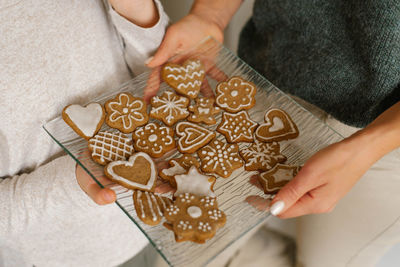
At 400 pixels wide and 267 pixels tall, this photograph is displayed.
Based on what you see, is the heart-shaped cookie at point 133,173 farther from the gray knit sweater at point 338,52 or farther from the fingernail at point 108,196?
the gray knit sweater at point 338,52

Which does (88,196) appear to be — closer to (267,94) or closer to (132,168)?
(132,168)

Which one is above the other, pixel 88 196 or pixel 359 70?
pixel 88 196

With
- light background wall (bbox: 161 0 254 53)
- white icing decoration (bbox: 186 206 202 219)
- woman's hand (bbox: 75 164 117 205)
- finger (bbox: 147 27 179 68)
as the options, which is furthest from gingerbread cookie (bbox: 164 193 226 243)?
light background wall (bbox: 161 0 254 53)

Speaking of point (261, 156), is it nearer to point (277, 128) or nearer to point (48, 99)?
point (277, 128)

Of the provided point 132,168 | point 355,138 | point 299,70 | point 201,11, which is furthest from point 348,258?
point 201,11

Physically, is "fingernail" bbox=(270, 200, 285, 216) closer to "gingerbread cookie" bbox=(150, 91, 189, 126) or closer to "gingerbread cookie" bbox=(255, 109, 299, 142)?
"gingerbread cookie" bbox=(255, 109, 299, 142)

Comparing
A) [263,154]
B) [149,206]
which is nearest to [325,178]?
[263,154]

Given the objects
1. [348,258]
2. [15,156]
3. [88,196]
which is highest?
[15,156]
